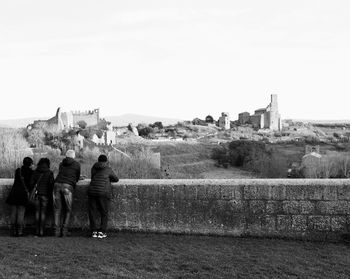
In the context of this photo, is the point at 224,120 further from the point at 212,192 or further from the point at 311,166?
the point at 212,192

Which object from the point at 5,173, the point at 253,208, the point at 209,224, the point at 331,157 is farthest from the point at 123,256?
the point at 331,157

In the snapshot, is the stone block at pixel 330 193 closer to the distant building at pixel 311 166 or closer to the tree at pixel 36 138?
the distant building at pixel 311 166

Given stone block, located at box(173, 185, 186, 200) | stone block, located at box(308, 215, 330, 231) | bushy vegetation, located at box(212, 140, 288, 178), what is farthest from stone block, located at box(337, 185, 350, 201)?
bushy vegetation, located at box(212, 140, 288, 178)

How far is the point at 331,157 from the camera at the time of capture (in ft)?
154

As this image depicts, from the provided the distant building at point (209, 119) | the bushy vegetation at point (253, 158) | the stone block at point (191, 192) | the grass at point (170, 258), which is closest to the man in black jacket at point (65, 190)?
the grass at point (170, 258)

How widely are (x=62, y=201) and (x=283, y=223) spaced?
338 centimetres

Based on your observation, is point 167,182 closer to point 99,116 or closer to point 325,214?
point 325,214

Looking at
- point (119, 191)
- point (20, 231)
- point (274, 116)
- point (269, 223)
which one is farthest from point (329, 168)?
point (274, 116)

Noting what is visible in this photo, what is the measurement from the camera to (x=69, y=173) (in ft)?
24.3

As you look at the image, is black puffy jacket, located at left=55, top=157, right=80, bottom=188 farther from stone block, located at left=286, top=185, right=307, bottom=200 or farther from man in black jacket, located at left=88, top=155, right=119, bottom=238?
stone block, located at left=286, top=185, right=307, bottom=200

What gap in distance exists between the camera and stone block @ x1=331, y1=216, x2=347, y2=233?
6688mm

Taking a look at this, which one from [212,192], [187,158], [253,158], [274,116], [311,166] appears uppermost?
[274,116]

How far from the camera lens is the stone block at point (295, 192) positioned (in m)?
6.85

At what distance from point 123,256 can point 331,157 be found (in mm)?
44015
